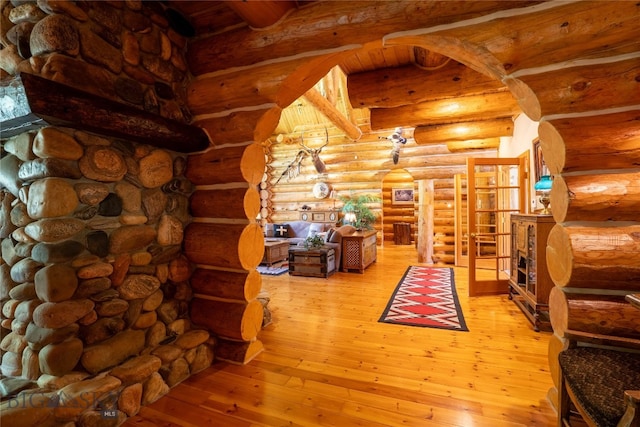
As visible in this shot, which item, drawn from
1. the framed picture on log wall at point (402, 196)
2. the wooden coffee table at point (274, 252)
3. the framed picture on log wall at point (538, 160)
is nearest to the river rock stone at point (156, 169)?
the wooden coffee table at point (274, 252)

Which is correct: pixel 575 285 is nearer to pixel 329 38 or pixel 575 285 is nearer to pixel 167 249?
pixel 329 38

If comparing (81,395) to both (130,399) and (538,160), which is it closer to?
(130,399)

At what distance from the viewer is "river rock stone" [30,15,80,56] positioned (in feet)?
5.26

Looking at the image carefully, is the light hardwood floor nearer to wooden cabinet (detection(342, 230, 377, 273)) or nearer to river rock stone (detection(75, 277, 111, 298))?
river rock stone (detection(75, 277, 111, 298))

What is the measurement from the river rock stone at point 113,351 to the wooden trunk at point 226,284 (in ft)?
1.66

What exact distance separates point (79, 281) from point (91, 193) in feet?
1.73

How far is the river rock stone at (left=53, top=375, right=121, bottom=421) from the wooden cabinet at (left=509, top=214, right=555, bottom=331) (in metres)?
3.60

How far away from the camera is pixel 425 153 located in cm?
756

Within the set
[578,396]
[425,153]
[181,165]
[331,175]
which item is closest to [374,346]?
[578,396]

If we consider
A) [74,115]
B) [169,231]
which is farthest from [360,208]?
[74,115]

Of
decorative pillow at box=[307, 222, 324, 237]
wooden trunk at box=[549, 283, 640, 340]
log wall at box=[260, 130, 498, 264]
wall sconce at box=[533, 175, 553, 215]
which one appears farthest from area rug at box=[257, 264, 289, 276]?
wooden trunk at box=[549, 283, 640, 340]

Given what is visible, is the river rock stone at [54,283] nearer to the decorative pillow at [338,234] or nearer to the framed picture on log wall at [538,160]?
the decorative pillow at [338,234]

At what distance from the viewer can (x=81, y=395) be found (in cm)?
152

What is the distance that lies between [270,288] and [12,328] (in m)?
3.11
